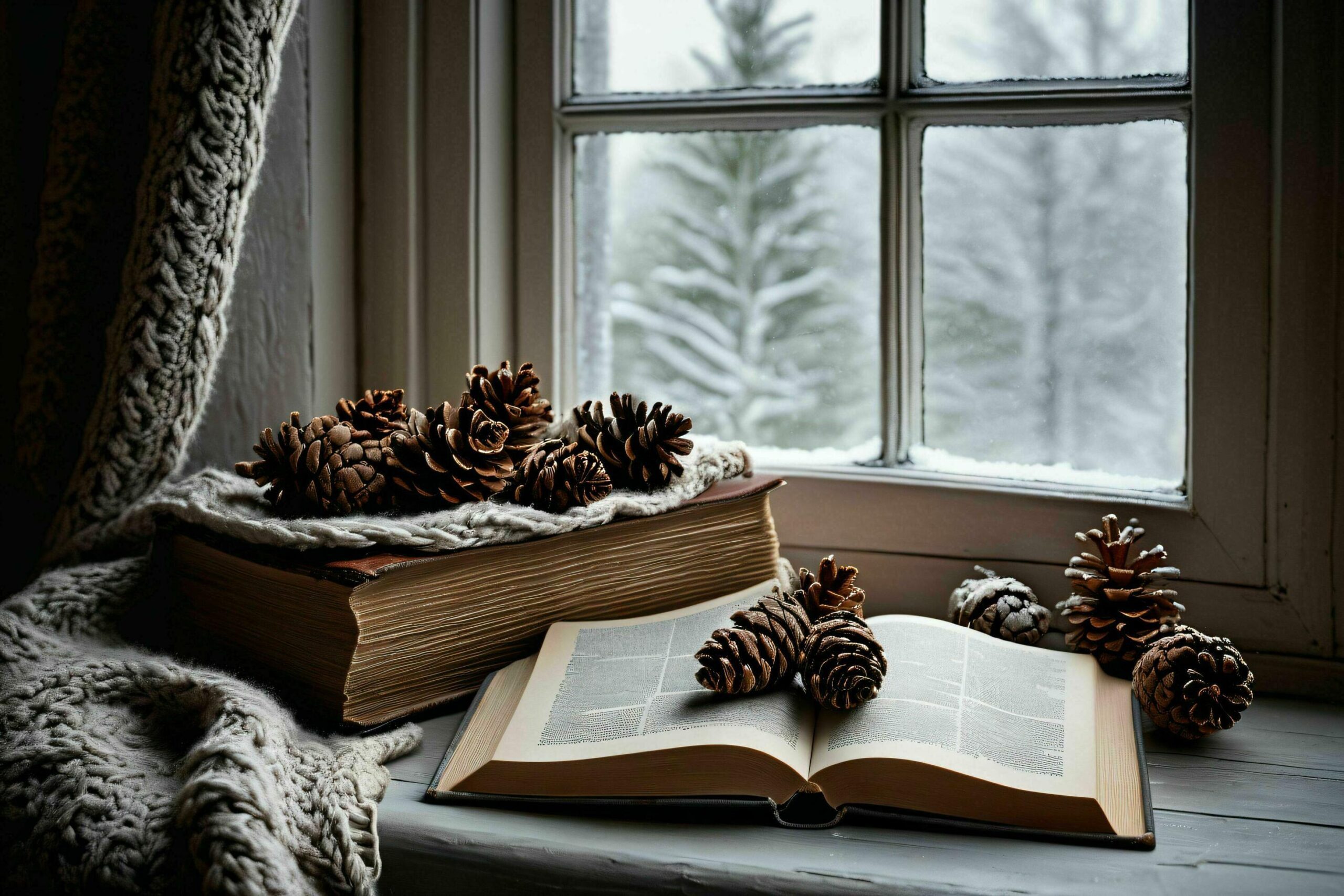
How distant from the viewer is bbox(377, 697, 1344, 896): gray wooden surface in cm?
61

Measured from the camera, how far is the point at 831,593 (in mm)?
854

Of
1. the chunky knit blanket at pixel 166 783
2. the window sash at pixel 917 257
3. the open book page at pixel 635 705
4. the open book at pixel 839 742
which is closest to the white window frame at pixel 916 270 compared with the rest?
the window sash at pixel 917 257

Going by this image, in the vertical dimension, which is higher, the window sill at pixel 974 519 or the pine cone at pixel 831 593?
the window sill at pixel 974 519

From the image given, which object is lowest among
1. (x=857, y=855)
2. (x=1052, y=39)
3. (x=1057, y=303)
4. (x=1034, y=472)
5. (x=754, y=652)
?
(x=857, y=855)

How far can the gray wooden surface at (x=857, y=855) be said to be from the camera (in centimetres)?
61

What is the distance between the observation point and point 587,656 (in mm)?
829

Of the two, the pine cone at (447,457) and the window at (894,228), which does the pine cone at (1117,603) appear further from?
the pine cone at (447,457)

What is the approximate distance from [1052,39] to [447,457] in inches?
28.4

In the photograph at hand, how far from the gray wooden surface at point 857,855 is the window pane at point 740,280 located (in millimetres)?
547

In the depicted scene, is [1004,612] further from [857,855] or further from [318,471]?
[318,471]

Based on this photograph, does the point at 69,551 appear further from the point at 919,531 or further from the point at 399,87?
the point at 919,531

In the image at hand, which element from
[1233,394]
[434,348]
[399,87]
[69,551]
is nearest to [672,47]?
[399,87]

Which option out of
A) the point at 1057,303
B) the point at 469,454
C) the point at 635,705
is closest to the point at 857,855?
the point at 635,705

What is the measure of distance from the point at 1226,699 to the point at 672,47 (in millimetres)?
862
